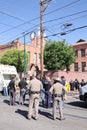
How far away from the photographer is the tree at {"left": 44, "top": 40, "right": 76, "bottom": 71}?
49.3 metres

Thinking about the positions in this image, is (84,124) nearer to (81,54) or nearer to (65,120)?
(65,120)

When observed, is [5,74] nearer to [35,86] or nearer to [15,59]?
[35,86]

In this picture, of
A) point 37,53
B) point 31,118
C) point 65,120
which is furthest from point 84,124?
point 37,53

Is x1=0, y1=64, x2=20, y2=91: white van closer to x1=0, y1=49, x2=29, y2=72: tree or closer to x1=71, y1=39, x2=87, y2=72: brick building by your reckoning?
x1=0, y1=49, x2=29, y2=72: tree

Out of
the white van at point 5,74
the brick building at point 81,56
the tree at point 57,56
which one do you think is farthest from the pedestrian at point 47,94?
the brick building at point 81,56

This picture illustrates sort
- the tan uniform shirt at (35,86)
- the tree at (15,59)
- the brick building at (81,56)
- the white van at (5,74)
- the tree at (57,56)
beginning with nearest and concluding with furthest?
the tan uniform shirt at (35,86), the white van at (5,74), the tree at (57,56), the tree at (15,59), the brick building at (81,56)

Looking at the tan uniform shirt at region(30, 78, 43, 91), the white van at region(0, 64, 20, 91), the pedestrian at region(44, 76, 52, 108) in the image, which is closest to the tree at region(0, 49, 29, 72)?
the white van at region(0, 64, 20, 91)

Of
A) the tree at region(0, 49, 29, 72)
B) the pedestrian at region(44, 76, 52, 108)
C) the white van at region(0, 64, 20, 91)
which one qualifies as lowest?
the pedestrian at region(44, 76, 52, 108)

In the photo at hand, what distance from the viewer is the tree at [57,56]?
1943 inches

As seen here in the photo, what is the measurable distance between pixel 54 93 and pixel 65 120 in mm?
1172

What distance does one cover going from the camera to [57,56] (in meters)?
50.1

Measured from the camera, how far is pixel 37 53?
65.4 meters

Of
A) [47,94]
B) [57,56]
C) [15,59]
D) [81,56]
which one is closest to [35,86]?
[47,94]

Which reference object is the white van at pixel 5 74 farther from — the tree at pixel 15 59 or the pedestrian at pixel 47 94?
the tree at pixel 15 59
